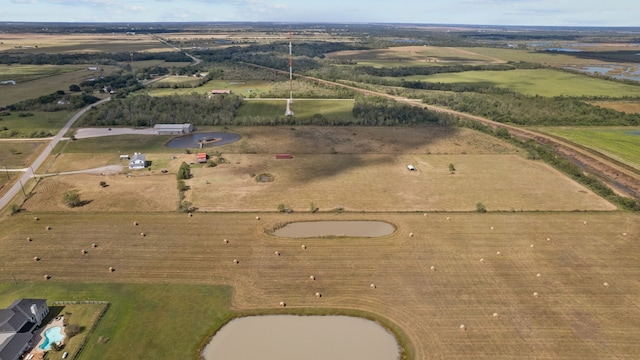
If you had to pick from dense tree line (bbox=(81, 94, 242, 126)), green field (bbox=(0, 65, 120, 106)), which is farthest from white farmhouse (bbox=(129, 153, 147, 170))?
green field (bbox=(0, 65, 120, 106))

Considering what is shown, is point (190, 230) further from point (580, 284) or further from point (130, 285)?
point (580, 284)

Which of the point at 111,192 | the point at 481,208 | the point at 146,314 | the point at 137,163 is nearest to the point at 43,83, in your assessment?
the point at 137,163

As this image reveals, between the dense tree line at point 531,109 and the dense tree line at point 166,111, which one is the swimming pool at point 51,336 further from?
the dense tree line at point 531,109

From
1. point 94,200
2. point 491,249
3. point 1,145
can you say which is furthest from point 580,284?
point 1,145

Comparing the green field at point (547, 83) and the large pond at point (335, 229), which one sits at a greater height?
the green field at point (547, 83)

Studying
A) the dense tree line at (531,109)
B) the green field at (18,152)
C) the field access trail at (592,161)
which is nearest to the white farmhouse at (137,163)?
the green field at (18,152)

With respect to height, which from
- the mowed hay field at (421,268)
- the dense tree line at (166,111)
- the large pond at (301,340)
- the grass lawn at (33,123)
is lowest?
the large pond at (301,340)

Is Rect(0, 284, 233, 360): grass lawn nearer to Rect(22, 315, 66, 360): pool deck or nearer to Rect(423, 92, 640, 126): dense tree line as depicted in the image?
Rect(22, 315, 66, 360): pool deck
